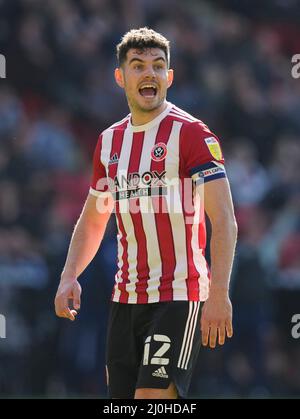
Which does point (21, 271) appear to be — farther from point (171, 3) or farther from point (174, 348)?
point (174, 348)

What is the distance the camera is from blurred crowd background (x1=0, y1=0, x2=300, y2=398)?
9.40 m

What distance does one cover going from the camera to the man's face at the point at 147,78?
4918 mm

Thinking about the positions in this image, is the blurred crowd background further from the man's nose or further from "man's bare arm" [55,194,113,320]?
the man's nose

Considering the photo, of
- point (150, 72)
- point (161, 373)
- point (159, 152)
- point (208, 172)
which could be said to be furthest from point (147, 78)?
point (161, 373)

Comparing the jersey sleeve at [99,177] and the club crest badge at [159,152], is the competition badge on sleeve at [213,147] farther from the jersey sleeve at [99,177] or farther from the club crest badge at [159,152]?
the jersey sleeve at [99,177]

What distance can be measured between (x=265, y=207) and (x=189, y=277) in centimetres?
515

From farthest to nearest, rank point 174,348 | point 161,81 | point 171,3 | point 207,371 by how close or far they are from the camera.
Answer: point 171,3 → point 207,371 → point 161,81 → point 174,348

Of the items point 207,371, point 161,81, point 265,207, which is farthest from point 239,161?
point 161,81

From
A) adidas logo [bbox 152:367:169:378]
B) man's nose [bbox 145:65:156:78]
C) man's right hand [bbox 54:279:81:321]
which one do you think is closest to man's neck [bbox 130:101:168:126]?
man's nose [bbox 145:65:156:78]

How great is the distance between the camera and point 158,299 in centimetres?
472

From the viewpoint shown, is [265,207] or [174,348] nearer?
[174,348]

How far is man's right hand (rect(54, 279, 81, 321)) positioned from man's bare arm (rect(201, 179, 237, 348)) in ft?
2.72

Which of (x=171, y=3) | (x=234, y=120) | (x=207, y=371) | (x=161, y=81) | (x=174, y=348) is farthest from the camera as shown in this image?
(x=171, y=3)

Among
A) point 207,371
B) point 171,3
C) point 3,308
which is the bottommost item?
point 207,371
